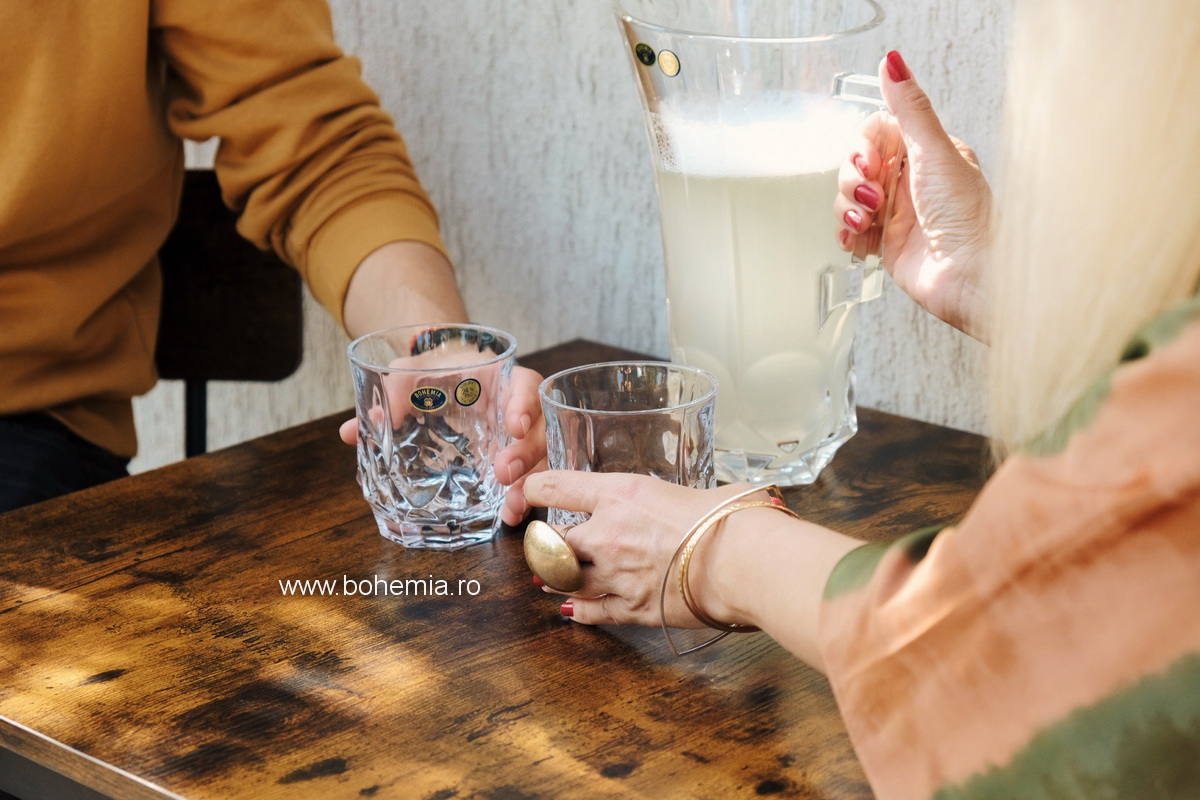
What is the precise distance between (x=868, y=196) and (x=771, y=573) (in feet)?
1.05

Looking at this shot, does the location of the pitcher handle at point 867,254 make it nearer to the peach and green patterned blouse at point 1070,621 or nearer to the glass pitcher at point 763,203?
the glass pitcher at point 763,203

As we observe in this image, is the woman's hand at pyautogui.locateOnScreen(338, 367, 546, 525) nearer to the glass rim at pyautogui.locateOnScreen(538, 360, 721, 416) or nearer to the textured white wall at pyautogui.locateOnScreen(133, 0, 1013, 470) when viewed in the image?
the glass rim at pyautogui.locateOnScreen(538, 360, 721, 416)

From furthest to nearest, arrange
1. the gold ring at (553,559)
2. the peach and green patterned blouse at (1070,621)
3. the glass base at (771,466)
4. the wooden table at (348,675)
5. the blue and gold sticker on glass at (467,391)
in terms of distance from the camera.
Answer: the glass base at (771,466)
the blue and gold sticker on glass at (467,391)
the gold ring at (553,559)
the wooden table at (348,675)
the peach and green patterned blouse at (1070,621)

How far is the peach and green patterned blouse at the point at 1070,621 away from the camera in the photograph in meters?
0.41

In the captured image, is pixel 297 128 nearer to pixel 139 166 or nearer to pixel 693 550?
pixel 139 166

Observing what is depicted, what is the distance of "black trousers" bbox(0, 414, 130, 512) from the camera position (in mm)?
1042

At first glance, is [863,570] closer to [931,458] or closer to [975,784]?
[975,784]

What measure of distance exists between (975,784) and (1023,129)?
26cm

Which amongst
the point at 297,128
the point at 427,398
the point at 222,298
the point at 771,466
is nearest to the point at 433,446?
the point at 427,398

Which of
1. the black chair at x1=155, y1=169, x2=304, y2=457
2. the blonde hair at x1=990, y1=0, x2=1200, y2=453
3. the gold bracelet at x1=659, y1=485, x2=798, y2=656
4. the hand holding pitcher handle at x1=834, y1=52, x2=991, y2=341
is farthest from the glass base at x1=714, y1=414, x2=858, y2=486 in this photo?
the black chair at x1=155, y1=169, x2=304, y2=457

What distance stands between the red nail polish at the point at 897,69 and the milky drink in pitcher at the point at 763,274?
1.7 inches

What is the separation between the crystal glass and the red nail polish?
29 cm

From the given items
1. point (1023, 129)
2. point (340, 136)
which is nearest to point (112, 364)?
point (340, 136)

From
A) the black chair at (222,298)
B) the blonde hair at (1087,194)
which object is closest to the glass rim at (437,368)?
the blonde hair at (1087,194)
